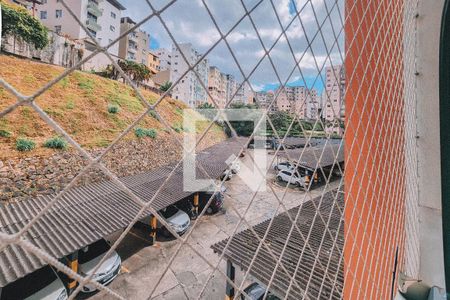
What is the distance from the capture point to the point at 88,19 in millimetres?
12344

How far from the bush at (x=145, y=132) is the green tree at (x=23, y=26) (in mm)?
4846

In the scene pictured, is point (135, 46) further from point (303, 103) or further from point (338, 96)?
point (303, 103)

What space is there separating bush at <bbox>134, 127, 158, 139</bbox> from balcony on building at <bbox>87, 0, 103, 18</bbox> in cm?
921

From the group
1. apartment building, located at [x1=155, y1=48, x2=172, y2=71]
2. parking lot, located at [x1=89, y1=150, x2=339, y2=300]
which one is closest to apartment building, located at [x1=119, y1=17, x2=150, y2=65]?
apartment building, located at [x1=155, y1=48, x2=172, y2=71]

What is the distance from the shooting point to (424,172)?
3.36 ft

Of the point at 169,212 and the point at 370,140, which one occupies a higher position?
the point at 370,140

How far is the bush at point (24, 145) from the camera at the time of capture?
182 inches

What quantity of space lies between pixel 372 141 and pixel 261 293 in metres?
1.81

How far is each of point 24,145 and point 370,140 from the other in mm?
5839

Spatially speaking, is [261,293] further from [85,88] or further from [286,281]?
[85,88]

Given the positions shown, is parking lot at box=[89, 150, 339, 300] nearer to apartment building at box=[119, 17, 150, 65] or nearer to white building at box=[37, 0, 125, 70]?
white building at box=[37, 0, 125, 70]

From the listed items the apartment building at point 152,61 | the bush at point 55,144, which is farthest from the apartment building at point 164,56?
the bush at point 55,144

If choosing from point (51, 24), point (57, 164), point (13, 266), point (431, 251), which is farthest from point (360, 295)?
point (51, 24)

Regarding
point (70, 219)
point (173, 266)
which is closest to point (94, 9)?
point (70, 219)
